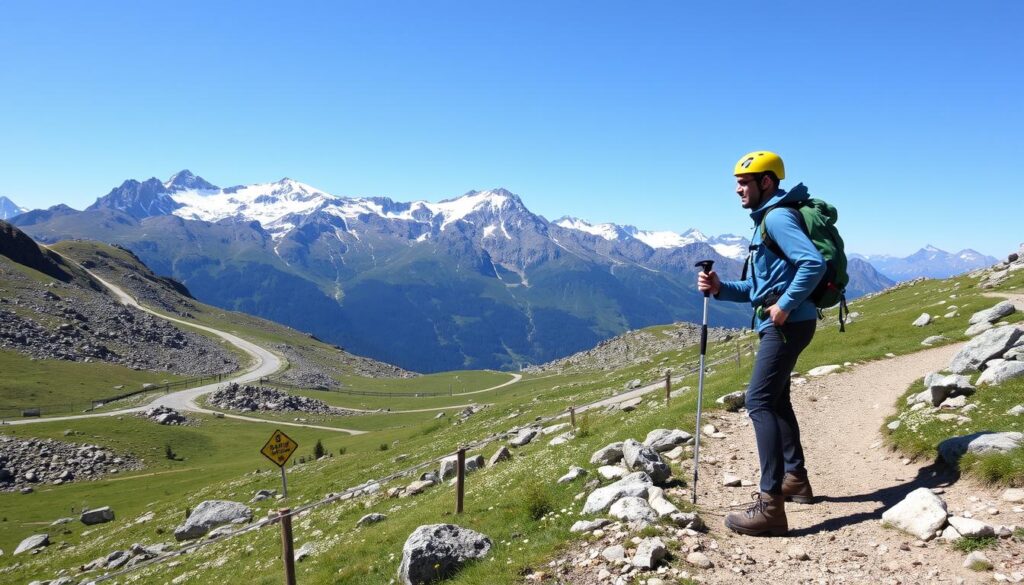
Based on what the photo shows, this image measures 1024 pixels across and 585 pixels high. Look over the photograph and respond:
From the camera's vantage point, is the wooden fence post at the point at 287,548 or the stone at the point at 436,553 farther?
the wooden fence post at the point at 287,548

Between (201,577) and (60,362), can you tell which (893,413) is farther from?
(60,362)

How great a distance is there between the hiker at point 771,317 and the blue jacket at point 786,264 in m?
0.01

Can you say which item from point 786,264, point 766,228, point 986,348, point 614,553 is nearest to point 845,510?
point 614,553

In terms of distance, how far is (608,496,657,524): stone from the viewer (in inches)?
380

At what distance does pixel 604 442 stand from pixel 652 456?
5423 mm

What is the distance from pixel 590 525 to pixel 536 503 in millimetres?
2346

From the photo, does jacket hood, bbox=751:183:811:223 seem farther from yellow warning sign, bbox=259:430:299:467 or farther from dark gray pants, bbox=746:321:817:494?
yellow warning sign, bbox=259:430:299:467

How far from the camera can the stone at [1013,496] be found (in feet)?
27.6

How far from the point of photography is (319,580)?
14086 millimetres

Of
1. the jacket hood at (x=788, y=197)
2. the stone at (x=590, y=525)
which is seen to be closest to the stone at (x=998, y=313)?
the jacket hood at (x=788, y=197)

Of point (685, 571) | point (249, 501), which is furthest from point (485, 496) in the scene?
point (249, 501)

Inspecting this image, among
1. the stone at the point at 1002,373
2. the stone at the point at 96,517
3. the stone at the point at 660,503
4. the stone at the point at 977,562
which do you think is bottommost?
the stone at the point at 96,517

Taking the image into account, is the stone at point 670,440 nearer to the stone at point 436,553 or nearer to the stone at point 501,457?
the stone at point 436,553

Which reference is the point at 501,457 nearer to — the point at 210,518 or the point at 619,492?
the point at 619,492
